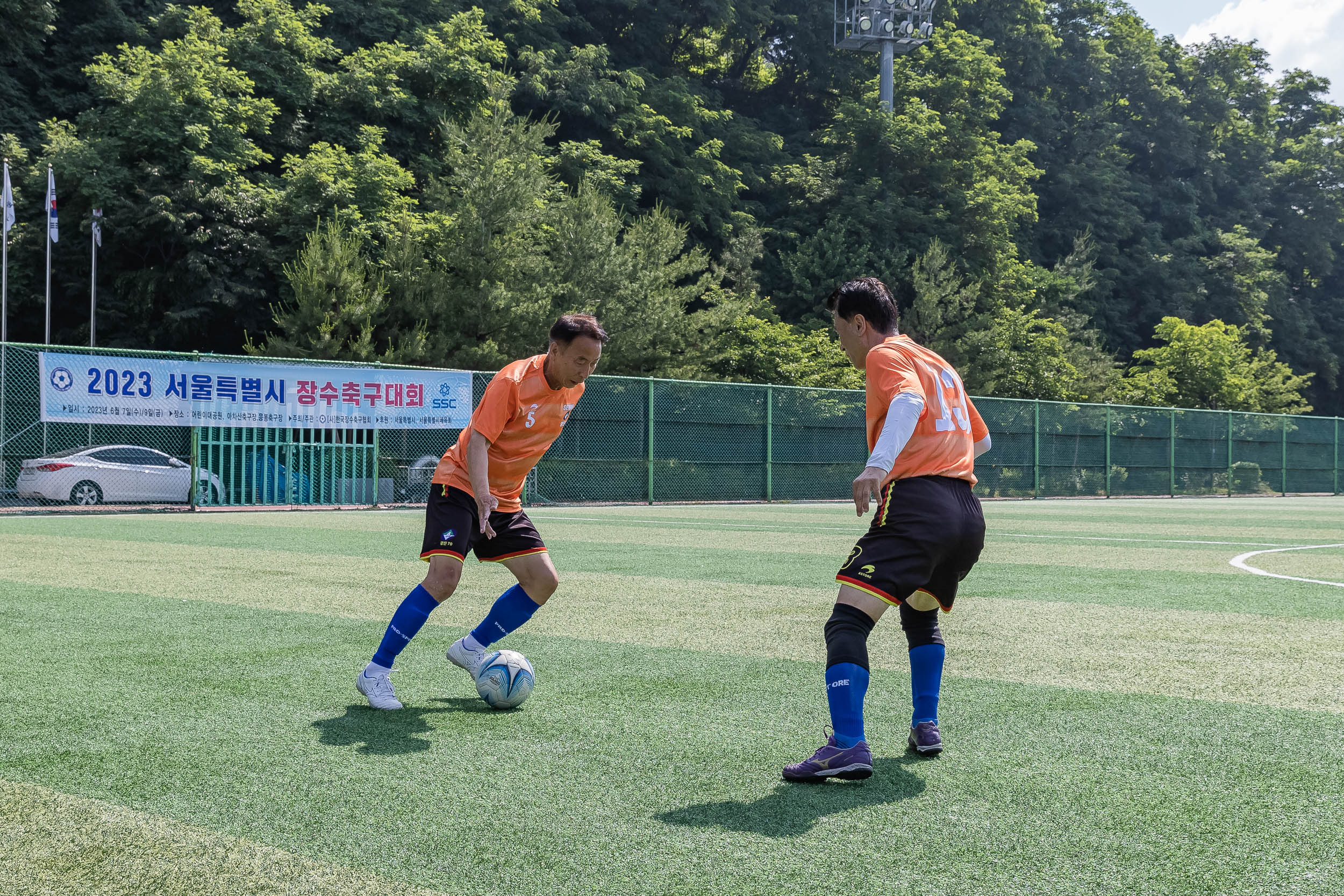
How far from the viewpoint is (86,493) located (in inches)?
730

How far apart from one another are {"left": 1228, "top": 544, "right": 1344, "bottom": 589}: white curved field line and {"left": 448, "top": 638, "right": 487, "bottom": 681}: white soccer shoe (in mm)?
7465

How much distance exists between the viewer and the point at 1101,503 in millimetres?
28328

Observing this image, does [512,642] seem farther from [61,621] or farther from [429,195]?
[429,195]

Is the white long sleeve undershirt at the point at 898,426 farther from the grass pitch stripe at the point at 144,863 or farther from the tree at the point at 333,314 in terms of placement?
the tree at the point at 333,314

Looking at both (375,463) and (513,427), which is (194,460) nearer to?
(375,463)

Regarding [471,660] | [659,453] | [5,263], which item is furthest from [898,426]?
[5,263]

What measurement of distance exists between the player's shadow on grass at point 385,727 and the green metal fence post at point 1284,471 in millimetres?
37222

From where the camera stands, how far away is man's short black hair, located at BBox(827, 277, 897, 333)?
12.9ft

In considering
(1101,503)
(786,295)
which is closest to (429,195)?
(786,295)

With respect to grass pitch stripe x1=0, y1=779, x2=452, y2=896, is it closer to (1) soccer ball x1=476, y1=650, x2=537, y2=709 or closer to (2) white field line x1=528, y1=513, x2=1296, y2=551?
(1) soccer ball x1=476, y1=650, x2=537, y2=709

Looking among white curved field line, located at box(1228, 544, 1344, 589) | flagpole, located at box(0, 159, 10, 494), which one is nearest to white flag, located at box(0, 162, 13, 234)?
flagpole, located at box(0, 159, 10, 494)

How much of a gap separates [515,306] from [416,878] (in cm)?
2591

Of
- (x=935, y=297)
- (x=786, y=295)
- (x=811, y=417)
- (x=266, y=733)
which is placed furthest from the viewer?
(x=786, y=295)

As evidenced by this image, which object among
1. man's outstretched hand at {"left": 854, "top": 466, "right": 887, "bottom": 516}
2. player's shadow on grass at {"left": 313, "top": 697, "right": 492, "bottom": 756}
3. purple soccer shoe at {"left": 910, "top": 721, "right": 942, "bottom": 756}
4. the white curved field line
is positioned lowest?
the white curved field line
